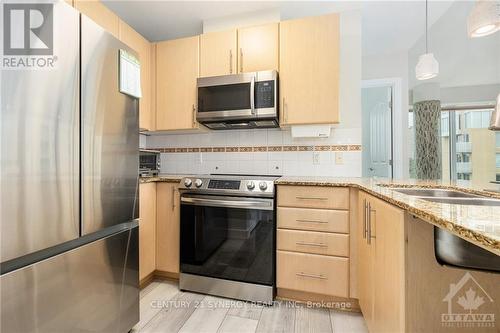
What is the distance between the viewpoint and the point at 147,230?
1992 millimetres

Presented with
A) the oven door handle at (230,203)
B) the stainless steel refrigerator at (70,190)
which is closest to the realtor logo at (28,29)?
the stainless steel refrigerator at (70,190)

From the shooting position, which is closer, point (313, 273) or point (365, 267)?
point (365, 267)

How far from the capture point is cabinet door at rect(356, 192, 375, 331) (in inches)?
52.9

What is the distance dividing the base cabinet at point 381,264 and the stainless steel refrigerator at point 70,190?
1.32 metres

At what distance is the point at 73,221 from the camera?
1.08 metres

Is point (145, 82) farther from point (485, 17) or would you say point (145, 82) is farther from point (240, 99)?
point (485, 17)

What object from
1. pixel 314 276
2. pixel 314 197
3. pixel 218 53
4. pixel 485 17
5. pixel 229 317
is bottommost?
pixel 229 317

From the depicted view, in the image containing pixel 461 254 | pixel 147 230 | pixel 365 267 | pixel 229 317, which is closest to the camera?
pixel 461 254

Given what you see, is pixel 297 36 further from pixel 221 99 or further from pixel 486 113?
pixel 486 113

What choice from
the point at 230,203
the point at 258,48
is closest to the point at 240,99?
the point at 258,48

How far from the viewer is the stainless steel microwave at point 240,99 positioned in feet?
6.66

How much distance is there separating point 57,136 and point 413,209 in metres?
1.35

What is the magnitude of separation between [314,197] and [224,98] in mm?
1114

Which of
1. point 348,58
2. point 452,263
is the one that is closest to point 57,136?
point 452,263
